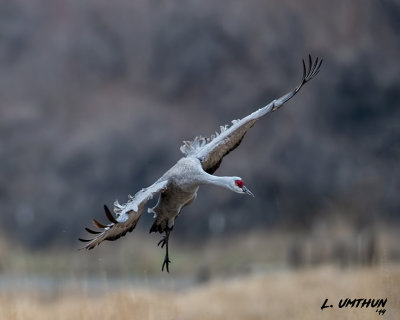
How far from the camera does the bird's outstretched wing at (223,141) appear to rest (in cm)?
420

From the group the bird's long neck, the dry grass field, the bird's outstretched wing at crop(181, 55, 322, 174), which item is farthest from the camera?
the dry grass field

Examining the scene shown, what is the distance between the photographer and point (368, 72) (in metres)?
8.21

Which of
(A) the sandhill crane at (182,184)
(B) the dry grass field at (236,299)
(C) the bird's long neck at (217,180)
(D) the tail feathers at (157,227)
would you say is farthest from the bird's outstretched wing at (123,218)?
(B) the dry grass field at (236,299)

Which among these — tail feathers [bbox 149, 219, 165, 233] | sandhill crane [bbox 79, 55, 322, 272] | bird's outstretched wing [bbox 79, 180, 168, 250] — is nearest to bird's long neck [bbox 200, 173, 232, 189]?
sandhill crane [bbox 79, 55, 322, 272]

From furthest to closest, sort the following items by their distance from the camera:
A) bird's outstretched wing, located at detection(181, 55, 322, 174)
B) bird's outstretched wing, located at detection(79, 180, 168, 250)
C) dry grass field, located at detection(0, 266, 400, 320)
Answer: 1. dry grass field, located at detection(0, 266, 400, 320)
2. bird's outstretched wing, located at detection(181, 55, 322, 174)
3. bird's outstretched wing, located at detection(79, 180, 168, 250)

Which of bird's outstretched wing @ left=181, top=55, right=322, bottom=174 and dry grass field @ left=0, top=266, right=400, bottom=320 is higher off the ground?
bird's outstretched wing @ left=181, top=55, right=322, bottom=174

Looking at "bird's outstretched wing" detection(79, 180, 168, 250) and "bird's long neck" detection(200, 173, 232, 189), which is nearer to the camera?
"bird's outstretched wing" detection(79, 180, 168, 250)

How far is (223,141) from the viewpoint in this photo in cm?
423

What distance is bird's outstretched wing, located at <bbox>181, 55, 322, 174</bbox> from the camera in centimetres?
420

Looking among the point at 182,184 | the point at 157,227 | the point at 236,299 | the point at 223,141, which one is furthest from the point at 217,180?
the point at 236,299

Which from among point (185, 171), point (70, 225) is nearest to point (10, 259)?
point (70, 225)

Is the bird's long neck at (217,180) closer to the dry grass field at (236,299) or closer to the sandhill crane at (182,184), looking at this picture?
the sandhill crane at (182,184)

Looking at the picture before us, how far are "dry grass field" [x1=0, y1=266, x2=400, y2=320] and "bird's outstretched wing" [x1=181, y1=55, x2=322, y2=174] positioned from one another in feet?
4.79

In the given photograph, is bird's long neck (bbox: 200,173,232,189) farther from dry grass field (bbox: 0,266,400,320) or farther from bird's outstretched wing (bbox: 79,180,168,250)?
dry grass field (bbox: 0,266,400,320)
